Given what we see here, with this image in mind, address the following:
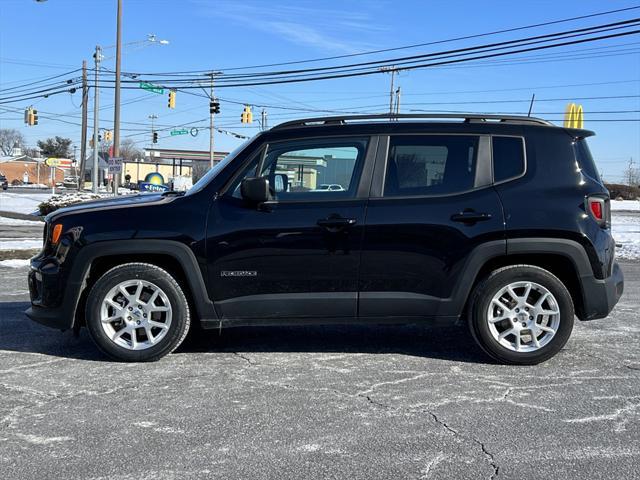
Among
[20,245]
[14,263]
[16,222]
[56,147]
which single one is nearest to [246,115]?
[16,222]

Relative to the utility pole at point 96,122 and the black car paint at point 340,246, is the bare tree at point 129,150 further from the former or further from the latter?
the black car paint at point 340,246

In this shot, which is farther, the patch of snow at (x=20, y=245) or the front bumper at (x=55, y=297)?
the patch of snow at (x=20, y=245)

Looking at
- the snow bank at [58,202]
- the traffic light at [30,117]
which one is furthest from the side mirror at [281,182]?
the traffic light at [30,117]

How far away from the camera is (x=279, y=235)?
4949 millimetres

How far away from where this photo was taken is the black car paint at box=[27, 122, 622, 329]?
16.3 feet

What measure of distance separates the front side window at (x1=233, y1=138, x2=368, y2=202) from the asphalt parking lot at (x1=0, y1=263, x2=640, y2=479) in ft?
4.61

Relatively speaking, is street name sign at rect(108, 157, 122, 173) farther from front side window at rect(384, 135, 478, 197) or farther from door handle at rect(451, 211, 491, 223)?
door handle at rect(451, 211, 491, 223)

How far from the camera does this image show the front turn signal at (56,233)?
16.5ft

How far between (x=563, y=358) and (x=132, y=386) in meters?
3.43

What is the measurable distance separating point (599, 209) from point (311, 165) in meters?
2.29

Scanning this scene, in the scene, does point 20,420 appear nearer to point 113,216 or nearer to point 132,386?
point 132,386

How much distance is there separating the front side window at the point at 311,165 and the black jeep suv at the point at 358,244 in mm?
11

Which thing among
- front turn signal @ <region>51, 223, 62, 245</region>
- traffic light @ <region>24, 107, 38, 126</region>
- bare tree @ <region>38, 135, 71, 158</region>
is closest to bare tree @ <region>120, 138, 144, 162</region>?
bare tree @ <region>38, 135, 71, 158</region>

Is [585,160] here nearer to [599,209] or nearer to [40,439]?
[599,209]
